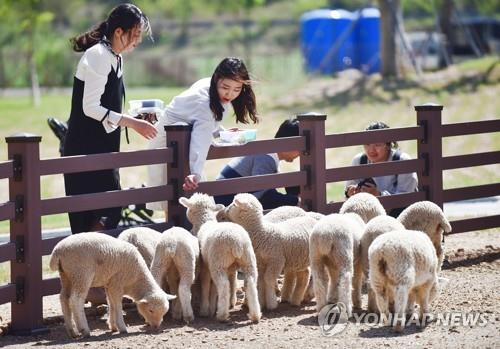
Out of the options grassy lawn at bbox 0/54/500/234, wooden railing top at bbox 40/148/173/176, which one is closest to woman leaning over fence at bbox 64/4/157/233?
wooden railing top at bbox 40/148/173/176

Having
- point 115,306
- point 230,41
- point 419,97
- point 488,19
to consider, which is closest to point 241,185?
point 115,306

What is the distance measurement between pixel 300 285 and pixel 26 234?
6.63 ft

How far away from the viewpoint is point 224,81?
836 centimetres

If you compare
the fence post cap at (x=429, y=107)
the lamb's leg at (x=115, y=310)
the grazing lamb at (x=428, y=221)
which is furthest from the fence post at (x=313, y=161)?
the lamb's leg at (x=115, y=310)

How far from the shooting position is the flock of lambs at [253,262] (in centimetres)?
700

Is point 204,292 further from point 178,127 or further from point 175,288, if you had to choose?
point 178,127

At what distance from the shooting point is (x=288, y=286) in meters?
8.12

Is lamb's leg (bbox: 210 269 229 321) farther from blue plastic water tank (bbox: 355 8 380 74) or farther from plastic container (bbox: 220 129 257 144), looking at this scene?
blue plastic water tank (bbox: 355 8 380 74)

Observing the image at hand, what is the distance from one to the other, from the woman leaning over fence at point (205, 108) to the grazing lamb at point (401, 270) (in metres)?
1.69

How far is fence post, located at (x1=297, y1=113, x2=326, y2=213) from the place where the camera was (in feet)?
29.4

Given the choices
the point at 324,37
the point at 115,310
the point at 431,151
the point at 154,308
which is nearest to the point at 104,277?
the point at 115,310

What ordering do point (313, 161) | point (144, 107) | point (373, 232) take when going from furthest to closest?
1. point (313, 161)
2. point (144, 107)
3. point (373, 232)

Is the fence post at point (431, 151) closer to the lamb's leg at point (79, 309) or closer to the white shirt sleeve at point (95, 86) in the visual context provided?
the white shirt sleeve at point (95, 86)

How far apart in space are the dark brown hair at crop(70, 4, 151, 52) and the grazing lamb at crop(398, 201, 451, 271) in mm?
2395
